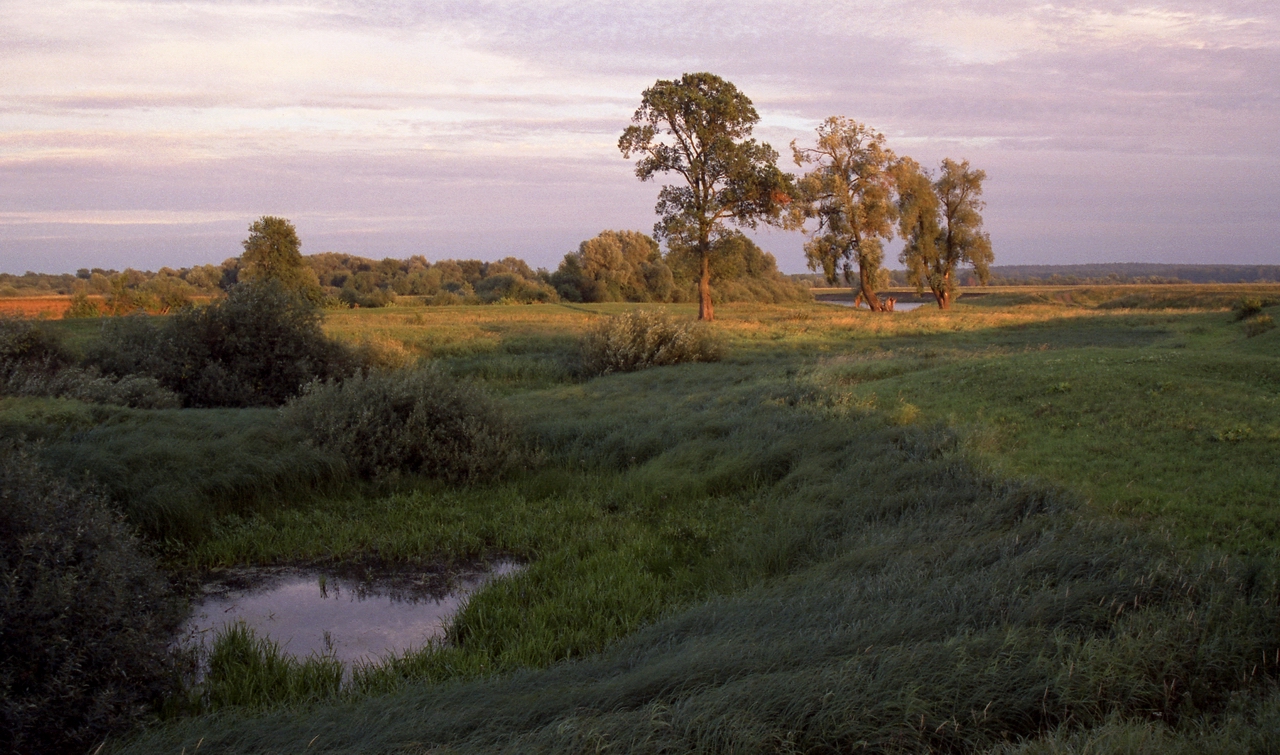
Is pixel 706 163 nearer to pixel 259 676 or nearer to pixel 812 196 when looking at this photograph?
pixel 812 196

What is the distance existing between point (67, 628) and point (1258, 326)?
74.7ft

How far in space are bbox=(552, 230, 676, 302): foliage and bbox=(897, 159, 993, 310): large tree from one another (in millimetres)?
21089

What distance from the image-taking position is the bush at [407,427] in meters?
9.74

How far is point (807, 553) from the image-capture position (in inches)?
267

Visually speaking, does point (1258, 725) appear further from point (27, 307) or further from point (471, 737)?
point (27, 307)

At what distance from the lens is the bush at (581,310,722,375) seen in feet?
65.4

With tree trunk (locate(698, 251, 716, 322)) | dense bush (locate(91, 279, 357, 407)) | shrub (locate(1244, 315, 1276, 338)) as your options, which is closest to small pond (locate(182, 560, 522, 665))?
dense bush (locate(91, 279, 357, 407))

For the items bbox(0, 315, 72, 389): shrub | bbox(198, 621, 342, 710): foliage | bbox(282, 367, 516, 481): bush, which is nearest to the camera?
bbox(198, 621, 342, 710): foliage

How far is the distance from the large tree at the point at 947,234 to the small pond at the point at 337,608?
118 feet

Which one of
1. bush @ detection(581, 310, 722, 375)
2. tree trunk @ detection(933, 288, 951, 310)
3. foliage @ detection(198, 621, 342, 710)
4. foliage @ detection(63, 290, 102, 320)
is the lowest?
foliage @ detection(198, 621, 342, 710)

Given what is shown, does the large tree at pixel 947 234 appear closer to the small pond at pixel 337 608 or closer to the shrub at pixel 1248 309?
the shrub at pixel 1248 309

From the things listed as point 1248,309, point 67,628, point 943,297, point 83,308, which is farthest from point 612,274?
point 67,628

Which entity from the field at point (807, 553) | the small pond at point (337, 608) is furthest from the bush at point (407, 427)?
the small pond at point (337, 608)

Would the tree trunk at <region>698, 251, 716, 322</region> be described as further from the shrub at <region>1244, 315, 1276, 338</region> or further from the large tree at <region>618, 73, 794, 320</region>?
the shrub at <region>1244, 315, 1276, 338</region>
